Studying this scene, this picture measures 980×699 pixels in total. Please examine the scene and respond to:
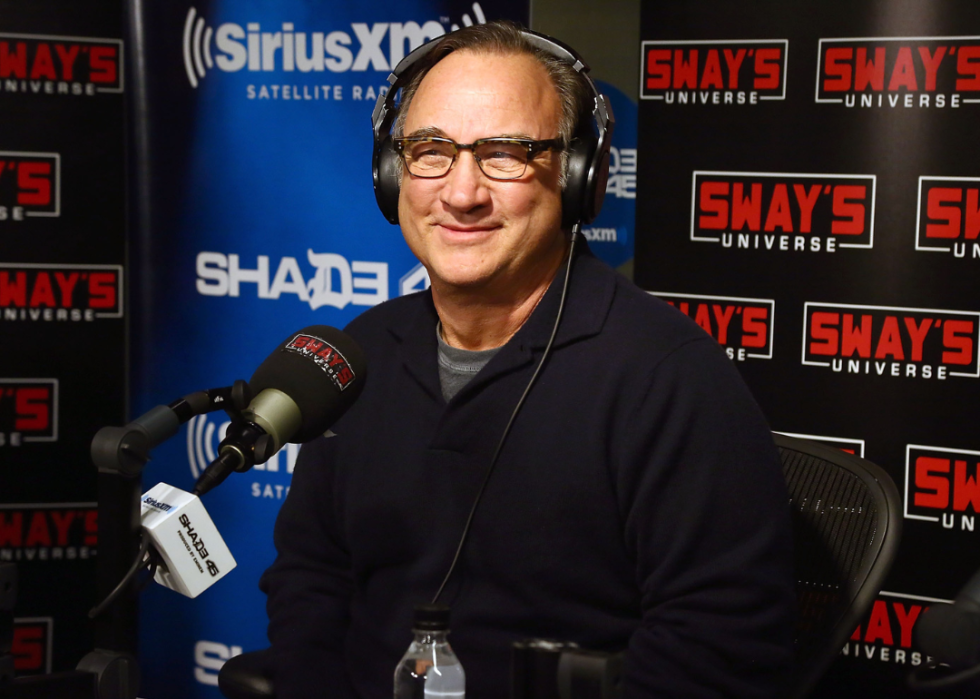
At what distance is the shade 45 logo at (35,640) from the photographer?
3123mm

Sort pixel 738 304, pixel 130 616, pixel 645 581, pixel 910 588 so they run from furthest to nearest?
pixel 738 304 → pixel 910 588 → pixel 645 581 → pixel 130 616

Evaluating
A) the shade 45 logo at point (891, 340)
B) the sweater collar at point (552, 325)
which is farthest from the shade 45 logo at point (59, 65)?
the shade 45 logo at point (891, 340)

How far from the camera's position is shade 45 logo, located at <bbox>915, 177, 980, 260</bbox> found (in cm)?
254

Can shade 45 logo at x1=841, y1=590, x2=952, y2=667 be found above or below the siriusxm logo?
below

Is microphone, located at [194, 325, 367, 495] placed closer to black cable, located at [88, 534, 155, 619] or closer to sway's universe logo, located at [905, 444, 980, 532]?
black cable, located at [88, 534, 155, 619]

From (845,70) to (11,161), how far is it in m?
2.29

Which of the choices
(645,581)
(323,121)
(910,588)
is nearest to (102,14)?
Answer: (323,121)

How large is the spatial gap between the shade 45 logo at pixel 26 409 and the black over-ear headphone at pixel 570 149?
5.62ft

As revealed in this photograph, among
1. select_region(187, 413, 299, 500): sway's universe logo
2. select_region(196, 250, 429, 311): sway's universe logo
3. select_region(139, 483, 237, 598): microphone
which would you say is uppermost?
select_region(196, 250, 429, 311): sway's universe logo

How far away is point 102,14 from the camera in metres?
3.02

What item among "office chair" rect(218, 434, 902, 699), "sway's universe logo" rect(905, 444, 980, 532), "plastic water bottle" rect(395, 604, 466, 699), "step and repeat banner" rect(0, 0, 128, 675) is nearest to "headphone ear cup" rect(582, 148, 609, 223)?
"office chair" rect(218, 434, 902, 699)

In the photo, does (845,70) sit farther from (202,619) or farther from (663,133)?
(202,619)

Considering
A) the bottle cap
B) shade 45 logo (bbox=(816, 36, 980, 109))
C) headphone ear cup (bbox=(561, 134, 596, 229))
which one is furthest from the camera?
shade 45 logo (bbox=(816, 36, 980, 109))

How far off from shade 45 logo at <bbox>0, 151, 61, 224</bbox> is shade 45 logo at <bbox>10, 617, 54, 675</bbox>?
1181 millimetres
